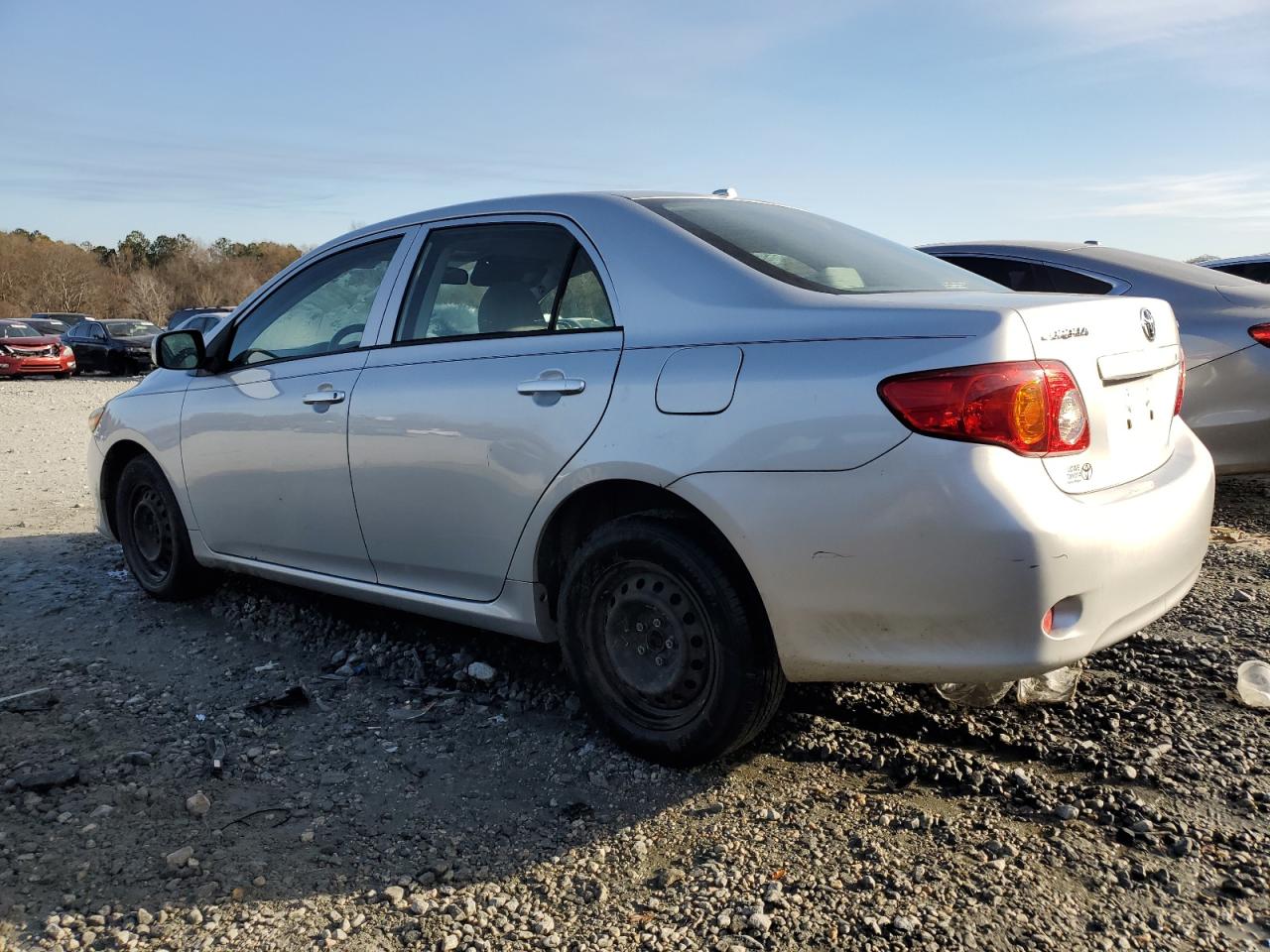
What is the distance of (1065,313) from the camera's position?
2.56m

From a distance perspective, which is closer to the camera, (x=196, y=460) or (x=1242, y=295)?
(x=196, y=460)

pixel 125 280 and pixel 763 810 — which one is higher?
pixel 125 280

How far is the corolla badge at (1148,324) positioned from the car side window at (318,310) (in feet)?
8.47

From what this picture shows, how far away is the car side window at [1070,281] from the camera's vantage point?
602cm

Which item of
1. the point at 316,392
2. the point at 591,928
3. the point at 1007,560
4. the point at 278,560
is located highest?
the point at 316,392

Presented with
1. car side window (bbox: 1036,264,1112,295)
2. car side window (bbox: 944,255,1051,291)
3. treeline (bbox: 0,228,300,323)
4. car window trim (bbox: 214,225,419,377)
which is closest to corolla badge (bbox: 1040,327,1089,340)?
car window trim (bbox: 214,225,419,377)

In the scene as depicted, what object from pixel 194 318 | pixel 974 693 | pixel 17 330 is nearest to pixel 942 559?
pixel 974 693

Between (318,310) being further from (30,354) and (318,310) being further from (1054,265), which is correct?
(30,354)

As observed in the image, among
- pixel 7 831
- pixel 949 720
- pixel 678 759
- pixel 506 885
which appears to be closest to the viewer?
pixel 506 885

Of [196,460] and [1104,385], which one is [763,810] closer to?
[1104,385]

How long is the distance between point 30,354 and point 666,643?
81.7 ft

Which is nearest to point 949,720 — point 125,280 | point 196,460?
point 196,460

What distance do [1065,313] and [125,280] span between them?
71.9 m

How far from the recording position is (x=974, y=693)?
307 cm
